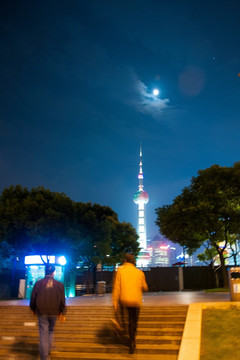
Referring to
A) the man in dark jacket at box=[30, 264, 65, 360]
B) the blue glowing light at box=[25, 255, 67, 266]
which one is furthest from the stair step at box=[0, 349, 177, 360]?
the blue glowing light at box=[25, 255, 67, 266]

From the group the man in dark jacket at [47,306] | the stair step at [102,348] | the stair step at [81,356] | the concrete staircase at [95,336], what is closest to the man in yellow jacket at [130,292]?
the stair step at [81,356]

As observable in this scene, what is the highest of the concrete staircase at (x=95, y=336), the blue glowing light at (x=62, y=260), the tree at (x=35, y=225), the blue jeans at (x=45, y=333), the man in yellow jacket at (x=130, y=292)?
the tree at (x=35, y=225)

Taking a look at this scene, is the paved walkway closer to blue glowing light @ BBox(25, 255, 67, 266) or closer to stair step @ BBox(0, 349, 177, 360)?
stair step @ BBox(0, 349, 177, 360)

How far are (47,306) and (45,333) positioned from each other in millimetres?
481

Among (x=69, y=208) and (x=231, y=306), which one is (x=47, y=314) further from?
(x=69, y=208)

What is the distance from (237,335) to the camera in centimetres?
758

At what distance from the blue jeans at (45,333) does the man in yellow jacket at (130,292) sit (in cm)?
133

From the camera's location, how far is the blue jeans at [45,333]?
20.9 feet

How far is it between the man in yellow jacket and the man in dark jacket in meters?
1.15

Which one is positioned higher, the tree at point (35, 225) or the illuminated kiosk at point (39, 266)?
the tree at point (35, 225)

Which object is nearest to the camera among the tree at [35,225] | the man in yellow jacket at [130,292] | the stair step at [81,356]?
the man in yellow jacket at [130,292]

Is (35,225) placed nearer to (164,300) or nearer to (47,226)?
(47,226)

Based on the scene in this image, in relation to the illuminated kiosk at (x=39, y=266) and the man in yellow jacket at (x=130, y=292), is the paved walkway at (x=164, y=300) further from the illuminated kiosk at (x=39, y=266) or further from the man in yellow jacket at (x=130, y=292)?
the illuminated kiosk at (x=39, y=266)

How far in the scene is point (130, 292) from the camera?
Result: 23.0 ft
